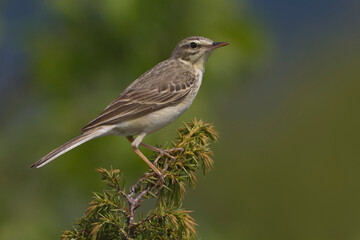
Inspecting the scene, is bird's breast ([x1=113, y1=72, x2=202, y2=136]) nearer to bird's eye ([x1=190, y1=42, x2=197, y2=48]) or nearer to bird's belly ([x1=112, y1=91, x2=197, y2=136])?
bird's belly ([x1=112, y1=91, x2=197, y2=136])

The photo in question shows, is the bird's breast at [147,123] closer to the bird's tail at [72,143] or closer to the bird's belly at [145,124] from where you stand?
the bird's belly at [145,124]

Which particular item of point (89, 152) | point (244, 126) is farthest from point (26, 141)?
A: point (244, 126)

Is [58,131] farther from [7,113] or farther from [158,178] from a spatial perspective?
[158,178]

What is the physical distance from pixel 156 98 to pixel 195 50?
1.00 meters

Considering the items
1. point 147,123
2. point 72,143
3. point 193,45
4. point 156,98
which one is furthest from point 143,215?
point 193,45

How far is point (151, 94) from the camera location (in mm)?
6465

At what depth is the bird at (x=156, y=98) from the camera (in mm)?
5895

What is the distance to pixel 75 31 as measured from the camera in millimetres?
6855

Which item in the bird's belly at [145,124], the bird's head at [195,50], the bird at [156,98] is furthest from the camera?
the bird's head at [195,50]

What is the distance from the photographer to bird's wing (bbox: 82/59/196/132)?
5980 mm

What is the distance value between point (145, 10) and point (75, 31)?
36.0 inches

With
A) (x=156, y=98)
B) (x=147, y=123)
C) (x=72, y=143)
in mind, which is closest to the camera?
(x=72, y=143)

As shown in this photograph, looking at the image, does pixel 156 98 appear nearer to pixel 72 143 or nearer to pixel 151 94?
pixel 151 94

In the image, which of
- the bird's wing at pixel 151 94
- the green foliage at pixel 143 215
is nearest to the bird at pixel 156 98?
the bird's wing at pixel 151 94
